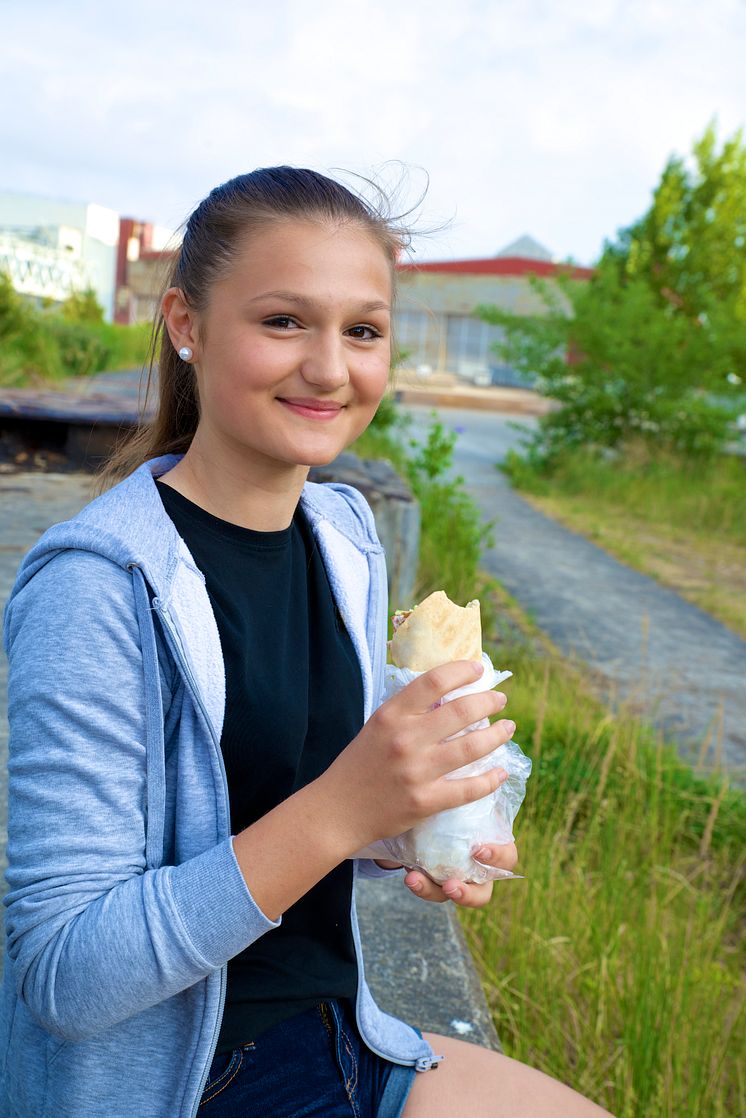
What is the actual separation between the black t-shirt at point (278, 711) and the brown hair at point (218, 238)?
25 cm

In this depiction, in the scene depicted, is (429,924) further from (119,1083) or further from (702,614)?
(702,614)

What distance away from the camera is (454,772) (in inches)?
47.8

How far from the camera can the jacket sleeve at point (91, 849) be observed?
1.08 m

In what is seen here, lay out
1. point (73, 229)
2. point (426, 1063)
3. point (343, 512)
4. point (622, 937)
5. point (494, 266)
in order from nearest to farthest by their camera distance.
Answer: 1. point (426, 1063)
2. point (343, 512)
3. point (622, 937)
4. point (494, 266)
5. point (73, 229)

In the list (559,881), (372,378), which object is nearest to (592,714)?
(559,881)

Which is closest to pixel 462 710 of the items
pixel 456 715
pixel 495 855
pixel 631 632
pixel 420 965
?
pixel 456 715

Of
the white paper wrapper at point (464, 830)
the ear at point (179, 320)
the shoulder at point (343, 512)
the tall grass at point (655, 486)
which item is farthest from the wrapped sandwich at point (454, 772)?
the tall grass at point (655, 486)

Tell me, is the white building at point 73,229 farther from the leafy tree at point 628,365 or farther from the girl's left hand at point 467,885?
the girl's left hand at point 467,885

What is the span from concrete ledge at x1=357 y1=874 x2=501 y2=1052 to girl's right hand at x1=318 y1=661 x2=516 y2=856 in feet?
3.46

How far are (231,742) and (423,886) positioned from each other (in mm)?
284

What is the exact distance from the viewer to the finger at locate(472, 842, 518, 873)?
125 centimetres

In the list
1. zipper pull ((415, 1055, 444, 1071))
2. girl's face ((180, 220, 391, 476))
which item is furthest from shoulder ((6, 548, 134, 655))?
zipper pull ((415, 1055, 444, 1071))

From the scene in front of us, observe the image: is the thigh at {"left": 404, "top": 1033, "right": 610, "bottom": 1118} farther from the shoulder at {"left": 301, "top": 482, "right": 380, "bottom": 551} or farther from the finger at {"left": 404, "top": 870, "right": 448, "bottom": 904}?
the shoulder at {"left": 301, "top": 482, "right": 380, "bottom": 551}

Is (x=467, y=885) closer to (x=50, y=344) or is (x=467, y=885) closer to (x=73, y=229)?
(x=50, y=344)
